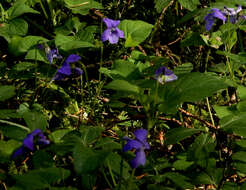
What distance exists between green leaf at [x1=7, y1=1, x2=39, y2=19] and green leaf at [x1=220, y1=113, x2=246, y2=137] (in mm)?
1168

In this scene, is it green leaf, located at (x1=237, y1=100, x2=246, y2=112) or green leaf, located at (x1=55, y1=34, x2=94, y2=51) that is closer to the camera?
green leaf, located at (x1=237, y1=100, x2=246, y2=112)

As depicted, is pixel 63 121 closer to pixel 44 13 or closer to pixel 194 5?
pixel 44 13

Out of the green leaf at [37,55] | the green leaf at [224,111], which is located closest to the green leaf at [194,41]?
the green leaf at [224,111]

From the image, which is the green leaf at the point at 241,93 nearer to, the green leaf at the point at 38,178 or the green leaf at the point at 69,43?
the green leaf at the point at 69,43

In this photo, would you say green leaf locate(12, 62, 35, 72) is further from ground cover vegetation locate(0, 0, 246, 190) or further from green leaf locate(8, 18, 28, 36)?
green leaf locate(8, 18, 28, 36)

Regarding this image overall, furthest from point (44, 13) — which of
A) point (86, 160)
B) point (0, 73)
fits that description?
point (86, 160)

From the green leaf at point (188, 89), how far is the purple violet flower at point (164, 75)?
32mm

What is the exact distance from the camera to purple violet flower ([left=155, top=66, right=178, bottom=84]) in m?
1.30

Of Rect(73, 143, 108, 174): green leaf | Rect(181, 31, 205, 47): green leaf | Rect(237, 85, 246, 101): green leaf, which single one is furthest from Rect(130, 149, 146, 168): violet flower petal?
Rect(181, 31, 205, 47): green leaf

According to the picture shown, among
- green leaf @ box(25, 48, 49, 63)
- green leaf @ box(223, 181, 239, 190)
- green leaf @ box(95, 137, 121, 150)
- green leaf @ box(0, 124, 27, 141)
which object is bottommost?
green leaf @ box(223, 181, 239, 190)

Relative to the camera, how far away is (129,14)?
239cm

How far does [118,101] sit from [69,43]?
1.33ft

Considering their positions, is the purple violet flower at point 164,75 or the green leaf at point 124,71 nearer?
the purple violet flower at point 164,75

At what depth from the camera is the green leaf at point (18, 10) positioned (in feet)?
6.14
